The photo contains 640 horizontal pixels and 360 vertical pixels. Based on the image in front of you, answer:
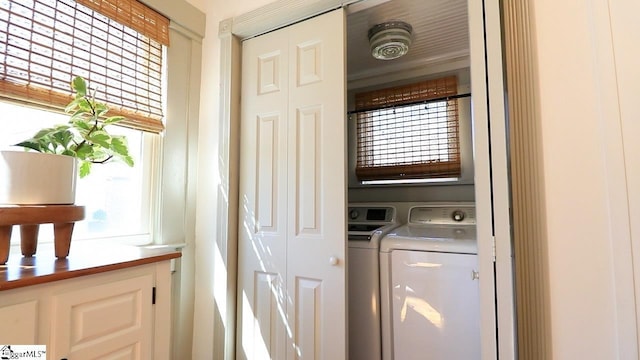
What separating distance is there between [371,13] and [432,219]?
1462mm

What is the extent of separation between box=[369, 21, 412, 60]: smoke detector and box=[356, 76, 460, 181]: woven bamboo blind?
1.83 feet

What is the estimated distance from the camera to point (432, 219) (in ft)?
7.13

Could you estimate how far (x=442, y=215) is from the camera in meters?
2.14

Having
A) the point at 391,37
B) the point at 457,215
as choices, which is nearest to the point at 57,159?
the point at 391,37

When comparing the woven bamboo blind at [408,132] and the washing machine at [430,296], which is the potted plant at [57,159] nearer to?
the washing machine at [430,296]

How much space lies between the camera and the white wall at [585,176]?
3.06 ft

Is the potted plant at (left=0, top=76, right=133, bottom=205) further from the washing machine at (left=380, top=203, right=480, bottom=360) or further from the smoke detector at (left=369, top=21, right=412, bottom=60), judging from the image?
the smoke detector at (left=369, top=21, right=412, bottom=60)

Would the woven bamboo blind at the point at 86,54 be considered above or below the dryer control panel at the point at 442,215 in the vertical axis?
above

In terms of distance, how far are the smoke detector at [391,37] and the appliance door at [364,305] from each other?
1281 millimetres

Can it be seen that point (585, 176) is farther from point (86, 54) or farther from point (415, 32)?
point (86, 54)

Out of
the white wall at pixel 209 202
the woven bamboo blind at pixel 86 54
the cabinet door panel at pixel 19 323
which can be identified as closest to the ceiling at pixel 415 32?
the white wall at pixel 209 202

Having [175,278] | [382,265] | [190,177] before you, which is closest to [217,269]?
[175,278]

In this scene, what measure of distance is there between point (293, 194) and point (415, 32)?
1.41 meters

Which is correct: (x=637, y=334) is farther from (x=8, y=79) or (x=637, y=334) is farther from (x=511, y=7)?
(x=8, y=79)
